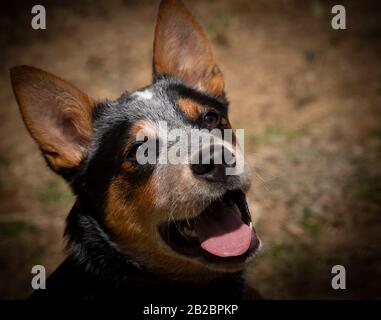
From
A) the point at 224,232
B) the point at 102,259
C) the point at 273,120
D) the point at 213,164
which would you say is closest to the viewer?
the point at 213,164

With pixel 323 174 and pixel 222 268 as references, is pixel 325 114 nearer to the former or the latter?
pixel 323 174

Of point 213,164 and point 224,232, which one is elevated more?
point 213,164

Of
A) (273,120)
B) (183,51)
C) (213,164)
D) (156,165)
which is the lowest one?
(213,164)

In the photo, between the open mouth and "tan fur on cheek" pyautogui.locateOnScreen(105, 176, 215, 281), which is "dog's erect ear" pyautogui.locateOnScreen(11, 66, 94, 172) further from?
the open mouth

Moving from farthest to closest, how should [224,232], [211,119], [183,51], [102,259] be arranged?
[183,51] < [211,119] < [102,259] < [224,232]

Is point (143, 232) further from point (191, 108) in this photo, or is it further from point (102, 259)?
point (191, 108)

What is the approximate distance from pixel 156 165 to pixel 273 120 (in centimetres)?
362

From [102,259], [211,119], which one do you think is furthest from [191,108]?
[102,259]

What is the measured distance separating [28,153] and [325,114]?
3.86 m

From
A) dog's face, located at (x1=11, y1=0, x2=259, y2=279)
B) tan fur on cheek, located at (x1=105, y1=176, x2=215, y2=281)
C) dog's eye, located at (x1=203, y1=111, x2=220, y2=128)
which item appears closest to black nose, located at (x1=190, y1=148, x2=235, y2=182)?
dog's face, located at (x1=11, y1=0, x2=259, y2=279)

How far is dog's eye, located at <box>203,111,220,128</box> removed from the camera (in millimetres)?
3615

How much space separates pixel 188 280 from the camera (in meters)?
3.47

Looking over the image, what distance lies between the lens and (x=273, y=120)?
6699mm
